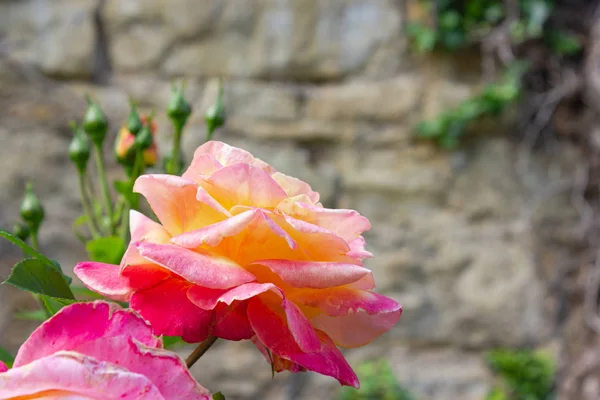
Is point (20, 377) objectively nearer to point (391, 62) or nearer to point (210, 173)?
point (210, 173)

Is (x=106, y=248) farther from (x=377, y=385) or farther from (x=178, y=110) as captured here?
(x=377, y=385)

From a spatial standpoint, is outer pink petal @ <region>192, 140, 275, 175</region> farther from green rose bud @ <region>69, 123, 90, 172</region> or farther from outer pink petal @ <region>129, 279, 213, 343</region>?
green rose bud @ <region>69, 123, 90, 172</region>

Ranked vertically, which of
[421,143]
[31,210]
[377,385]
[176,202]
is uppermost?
[176,202]

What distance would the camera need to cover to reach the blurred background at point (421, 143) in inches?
54.1

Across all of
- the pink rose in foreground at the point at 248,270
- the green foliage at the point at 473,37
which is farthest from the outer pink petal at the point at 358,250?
the green foliage at the point at 473,37

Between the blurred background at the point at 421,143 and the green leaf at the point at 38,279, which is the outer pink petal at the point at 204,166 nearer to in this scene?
the green leaf at the point at 38,279

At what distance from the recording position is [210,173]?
0.23 m

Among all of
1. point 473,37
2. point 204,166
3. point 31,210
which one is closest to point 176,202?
point 204,166

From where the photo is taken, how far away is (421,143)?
1.46 metres

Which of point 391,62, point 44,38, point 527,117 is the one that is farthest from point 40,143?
point 527,117

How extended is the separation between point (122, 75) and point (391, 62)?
0.74 m

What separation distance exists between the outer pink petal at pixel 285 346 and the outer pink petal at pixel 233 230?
3cm

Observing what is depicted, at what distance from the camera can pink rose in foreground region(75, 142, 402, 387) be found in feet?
0.63

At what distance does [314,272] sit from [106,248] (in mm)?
220
